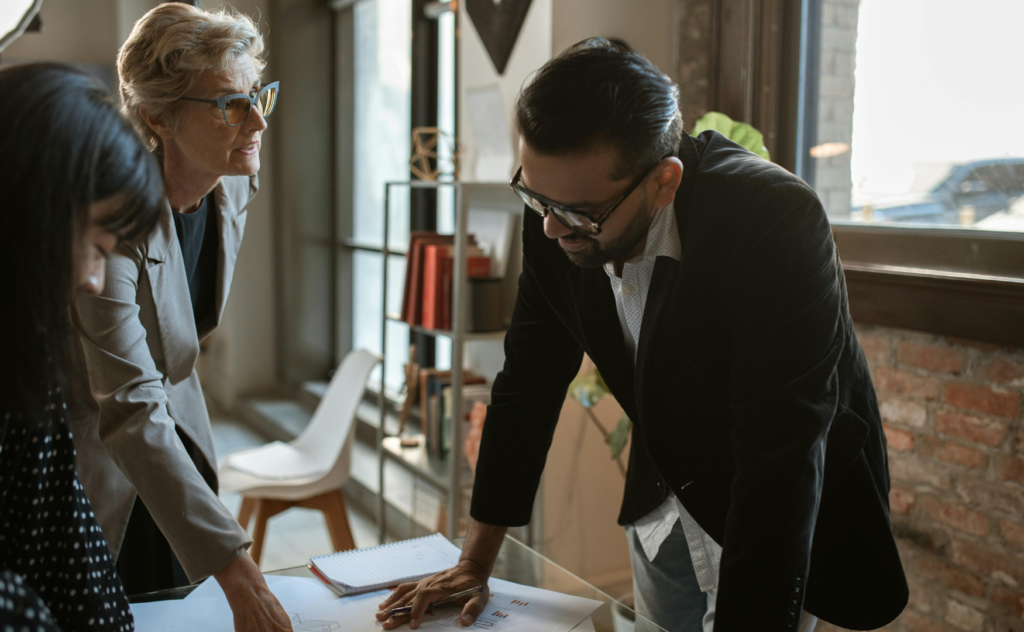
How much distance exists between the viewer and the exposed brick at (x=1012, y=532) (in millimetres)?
1801

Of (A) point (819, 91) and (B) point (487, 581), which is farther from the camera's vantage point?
(A) point (819, 91)

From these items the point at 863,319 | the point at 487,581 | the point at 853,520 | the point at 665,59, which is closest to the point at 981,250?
the point at 863,319

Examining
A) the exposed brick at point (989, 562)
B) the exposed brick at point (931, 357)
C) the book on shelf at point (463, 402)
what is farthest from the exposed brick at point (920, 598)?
the book on shelf at point (463, 402)

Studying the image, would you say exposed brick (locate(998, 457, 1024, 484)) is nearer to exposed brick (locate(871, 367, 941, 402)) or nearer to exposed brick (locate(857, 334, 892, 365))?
exposed brick (locate(871, 367, 941, 402))

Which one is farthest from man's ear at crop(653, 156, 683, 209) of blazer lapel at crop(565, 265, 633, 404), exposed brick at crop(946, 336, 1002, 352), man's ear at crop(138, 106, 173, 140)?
exposed brick at crop(946, 336, 1002, 352)

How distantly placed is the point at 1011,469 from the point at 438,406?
5.88 feet

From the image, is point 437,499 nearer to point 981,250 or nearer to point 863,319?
point 863,319

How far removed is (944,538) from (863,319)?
55 centimetres

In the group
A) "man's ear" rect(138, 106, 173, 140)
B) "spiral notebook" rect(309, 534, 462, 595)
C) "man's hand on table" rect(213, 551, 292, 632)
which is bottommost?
"spiral notebook" rect(309, 534, 462, 595)

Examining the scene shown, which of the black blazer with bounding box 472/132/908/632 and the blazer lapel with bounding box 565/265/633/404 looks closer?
the black blazer with bounding box 472/132/908/632

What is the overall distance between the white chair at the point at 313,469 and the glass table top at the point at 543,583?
1.51 meters

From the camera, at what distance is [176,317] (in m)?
1.34

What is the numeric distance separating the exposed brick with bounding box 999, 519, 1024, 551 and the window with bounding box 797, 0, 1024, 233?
638 mm

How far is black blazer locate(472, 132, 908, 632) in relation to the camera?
921 mm
